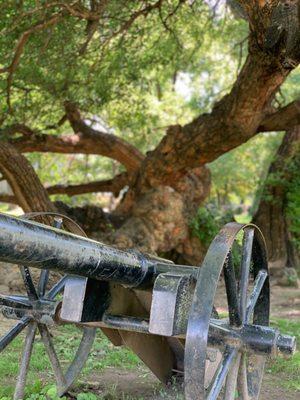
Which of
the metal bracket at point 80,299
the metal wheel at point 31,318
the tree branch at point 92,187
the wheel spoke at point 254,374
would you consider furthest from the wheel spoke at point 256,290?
the tree branch at point 92,187

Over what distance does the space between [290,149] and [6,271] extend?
22.6 ft

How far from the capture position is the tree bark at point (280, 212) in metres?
12.4

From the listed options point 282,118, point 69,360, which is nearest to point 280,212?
point 282,118

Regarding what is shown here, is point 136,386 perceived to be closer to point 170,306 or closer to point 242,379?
point 242,379

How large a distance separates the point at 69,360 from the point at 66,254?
9.31 feet

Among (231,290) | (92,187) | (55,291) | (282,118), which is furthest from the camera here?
(92,187)

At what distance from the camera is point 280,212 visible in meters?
12.7

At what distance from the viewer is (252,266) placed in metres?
4.14

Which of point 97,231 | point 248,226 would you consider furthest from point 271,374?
point 97,231

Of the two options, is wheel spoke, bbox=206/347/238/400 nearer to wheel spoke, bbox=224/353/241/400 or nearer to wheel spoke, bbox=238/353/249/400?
wheel spoke, bbox=224/353/241/400

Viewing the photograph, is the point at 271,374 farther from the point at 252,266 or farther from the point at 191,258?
the point at 191,258

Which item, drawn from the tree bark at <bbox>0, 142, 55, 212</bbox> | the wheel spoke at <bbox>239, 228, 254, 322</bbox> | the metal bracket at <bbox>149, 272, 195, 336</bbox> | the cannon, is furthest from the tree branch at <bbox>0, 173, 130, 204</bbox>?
the metal bracket at <bbox>149, 272, 195, 336</bbox>

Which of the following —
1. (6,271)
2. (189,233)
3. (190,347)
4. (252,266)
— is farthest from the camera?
(189,233)

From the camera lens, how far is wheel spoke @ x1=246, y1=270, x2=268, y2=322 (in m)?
3.67
